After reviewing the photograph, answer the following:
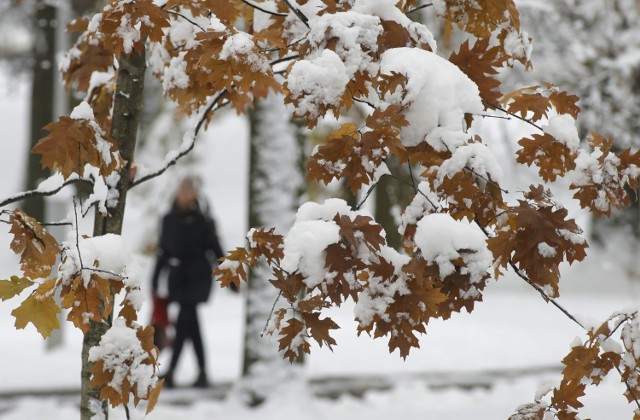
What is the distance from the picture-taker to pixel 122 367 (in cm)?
203

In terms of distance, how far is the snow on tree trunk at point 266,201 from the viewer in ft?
18.4

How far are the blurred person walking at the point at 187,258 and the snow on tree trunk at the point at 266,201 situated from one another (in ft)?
2.45

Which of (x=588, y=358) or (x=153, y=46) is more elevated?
(x=153, y=46)

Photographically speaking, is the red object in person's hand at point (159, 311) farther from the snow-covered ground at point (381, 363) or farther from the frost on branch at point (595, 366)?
the frost on branch at point (595, 366)

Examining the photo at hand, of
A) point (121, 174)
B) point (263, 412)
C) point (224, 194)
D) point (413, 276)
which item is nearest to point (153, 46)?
point (121, 174)

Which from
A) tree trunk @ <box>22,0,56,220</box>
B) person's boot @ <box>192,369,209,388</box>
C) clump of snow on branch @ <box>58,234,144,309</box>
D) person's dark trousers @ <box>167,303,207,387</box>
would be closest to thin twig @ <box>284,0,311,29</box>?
clump of snow on branch @ <box>58,234,144,309</box>

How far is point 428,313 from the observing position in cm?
173

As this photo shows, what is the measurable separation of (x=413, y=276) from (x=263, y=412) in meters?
4.05

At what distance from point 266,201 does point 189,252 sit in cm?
109

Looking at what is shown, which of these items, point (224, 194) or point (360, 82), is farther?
point (224, 194)

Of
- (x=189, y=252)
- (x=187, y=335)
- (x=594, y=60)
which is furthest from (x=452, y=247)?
(x=594, y=60)

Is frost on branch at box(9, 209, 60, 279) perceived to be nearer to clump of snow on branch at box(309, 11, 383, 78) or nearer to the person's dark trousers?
clump of snow on branch at box(309, 11, 383, 78)

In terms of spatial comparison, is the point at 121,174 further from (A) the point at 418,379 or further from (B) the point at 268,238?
(A) the point at 418,379

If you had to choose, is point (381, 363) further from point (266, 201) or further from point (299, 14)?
point (299, 14)
